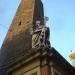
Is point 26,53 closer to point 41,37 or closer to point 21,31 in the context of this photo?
point 41,37

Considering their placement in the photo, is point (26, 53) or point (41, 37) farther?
point (41, 37)

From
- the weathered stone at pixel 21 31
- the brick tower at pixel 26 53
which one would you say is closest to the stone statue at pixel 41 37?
the brick tower at pixel 26 53

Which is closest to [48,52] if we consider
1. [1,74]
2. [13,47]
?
[1,74]

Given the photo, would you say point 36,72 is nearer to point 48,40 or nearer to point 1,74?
point 48,40

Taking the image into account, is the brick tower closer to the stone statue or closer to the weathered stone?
the weathered stone

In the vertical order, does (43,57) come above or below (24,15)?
below

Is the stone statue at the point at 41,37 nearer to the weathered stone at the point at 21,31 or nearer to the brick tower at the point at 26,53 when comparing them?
the brick tower at the point at 26,53

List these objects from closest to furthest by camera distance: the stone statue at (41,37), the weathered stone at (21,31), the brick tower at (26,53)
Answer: the brick tower at (26,53) < the stone statue at (41,37) < the weathered stone at (21,31)

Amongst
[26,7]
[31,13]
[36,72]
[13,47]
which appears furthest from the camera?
[26,7]

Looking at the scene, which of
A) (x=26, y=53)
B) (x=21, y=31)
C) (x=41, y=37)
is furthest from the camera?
(x=21, y=31)

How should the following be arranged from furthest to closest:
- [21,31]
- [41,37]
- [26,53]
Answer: [21,31] < [41,37] < [26,53]

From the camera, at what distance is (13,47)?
21.4 meters

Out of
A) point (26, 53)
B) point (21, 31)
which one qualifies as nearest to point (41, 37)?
point (26, 53)

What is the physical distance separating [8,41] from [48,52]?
8.30m
